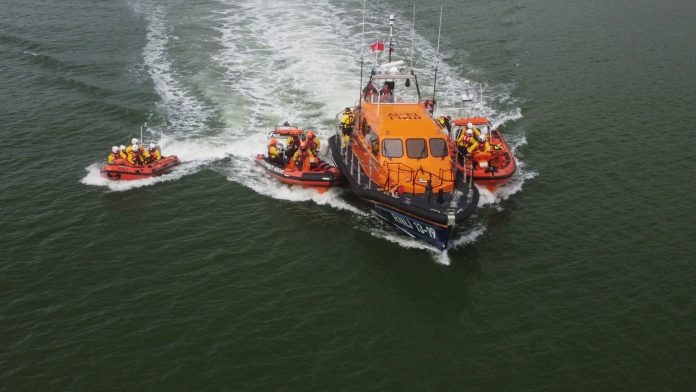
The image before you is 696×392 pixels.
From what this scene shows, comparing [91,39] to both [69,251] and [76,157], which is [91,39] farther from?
[69,251]

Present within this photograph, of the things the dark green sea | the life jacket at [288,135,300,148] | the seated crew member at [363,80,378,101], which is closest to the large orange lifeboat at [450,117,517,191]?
the dark green sea

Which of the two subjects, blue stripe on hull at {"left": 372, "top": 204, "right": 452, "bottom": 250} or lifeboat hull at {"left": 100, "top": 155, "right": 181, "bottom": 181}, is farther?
lifeboat hull at {"left": 100, "top": 155, "right": 181, "bottom": 181}

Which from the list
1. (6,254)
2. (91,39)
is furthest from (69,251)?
(91,39)

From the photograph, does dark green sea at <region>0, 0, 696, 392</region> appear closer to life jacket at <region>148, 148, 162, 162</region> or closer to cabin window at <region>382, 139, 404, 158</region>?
life jacket at <region>148, 148, 162, 162</region>

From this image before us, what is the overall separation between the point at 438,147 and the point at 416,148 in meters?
0.75

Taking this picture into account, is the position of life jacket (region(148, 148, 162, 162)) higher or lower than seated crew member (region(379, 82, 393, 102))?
lower

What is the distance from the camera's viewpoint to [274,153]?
80.7ft

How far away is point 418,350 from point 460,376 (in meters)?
1.32

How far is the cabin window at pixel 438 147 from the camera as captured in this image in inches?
837

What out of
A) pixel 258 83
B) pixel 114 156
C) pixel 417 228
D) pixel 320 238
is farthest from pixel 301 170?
pixel 258 83

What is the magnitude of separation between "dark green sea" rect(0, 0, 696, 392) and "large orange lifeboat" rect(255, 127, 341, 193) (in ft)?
1.60

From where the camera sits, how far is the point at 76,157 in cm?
2588

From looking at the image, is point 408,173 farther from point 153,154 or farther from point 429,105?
point 153,154

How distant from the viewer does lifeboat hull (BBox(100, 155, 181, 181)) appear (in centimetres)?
2377
